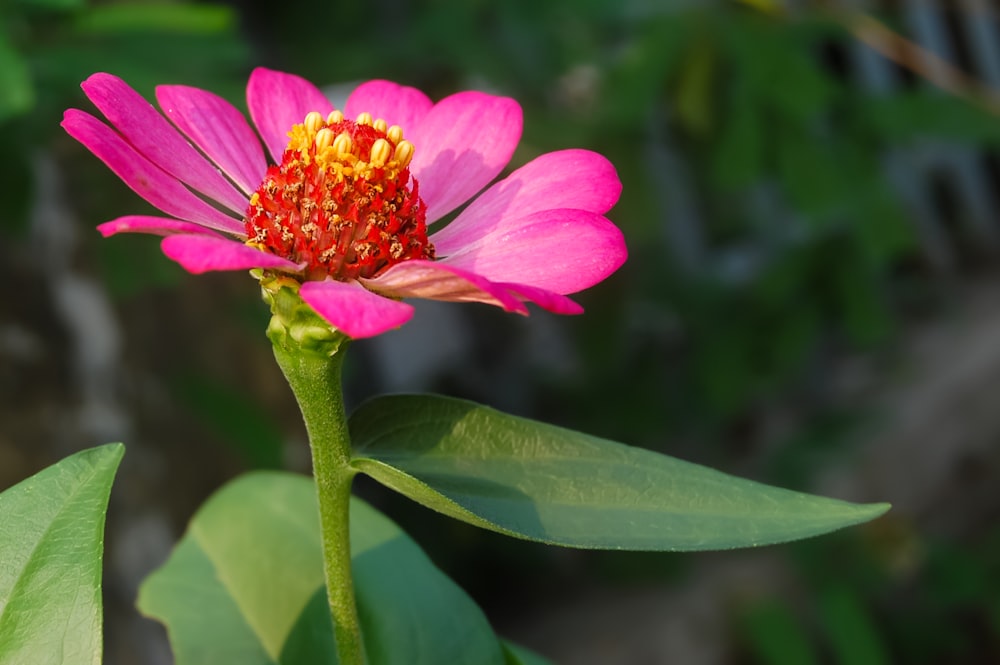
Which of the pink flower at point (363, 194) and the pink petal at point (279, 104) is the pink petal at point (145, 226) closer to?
the pink flower at point (363, 194)

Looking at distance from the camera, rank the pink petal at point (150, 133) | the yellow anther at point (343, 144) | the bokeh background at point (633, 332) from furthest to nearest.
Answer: the bokeh background at point (633, 332), the yellow anther at point (343, 144), the pink petal at point (150, 133)

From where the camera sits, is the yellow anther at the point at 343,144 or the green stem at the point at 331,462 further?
the yellow anther at the point at 343,144

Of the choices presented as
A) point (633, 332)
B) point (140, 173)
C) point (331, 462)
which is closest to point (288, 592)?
point (331, 462)

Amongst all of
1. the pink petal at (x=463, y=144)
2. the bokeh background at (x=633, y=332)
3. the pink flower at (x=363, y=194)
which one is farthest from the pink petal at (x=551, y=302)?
the bokeh background at (x=633, y=332)

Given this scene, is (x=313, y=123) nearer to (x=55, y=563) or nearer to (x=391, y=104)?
(x=391, y=104)

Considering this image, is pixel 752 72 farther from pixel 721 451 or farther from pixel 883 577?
pixel 721 451

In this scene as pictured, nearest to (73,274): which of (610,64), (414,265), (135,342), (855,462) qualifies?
(135,342)
